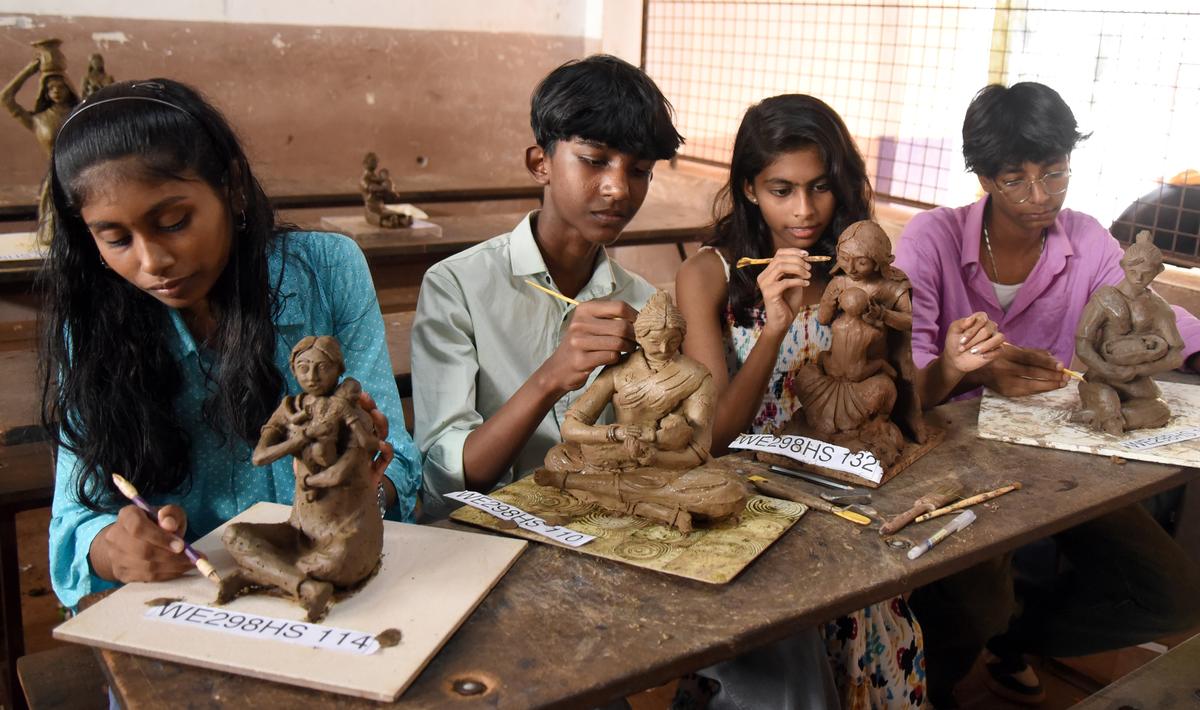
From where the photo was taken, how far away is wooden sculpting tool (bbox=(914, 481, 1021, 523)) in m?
1.82

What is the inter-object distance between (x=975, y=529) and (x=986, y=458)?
1.20 feet

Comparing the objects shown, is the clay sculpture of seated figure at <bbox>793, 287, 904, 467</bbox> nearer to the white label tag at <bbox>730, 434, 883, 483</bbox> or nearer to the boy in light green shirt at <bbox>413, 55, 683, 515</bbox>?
the white label tag at <bbox>730, 434, 883, 483</bbox>

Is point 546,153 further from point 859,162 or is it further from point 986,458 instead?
point 986,458

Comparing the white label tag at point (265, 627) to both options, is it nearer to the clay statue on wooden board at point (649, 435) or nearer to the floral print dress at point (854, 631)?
the clay statue on wooden board at point (649, 435)

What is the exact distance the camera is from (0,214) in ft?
14.5

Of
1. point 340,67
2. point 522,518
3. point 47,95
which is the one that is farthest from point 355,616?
point 340,67

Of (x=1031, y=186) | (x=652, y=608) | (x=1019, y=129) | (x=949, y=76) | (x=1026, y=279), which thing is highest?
(x=949, y=76)

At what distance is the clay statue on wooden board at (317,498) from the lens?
1.43 m

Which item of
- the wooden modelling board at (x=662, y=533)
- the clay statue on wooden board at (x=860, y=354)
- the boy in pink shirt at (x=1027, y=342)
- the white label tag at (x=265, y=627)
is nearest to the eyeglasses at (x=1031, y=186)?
the boy in pink shirt at (x=1027, y=342)

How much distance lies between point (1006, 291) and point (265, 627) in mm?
2269

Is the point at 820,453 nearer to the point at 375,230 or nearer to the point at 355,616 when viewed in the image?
the point at 355,616

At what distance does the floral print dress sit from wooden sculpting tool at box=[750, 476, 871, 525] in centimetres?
32

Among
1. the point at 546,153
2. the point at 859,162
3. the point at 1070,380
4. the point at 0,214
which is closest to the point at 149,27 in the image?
the point at 0,214

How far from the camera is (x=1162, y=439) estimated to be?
220 centimetres
